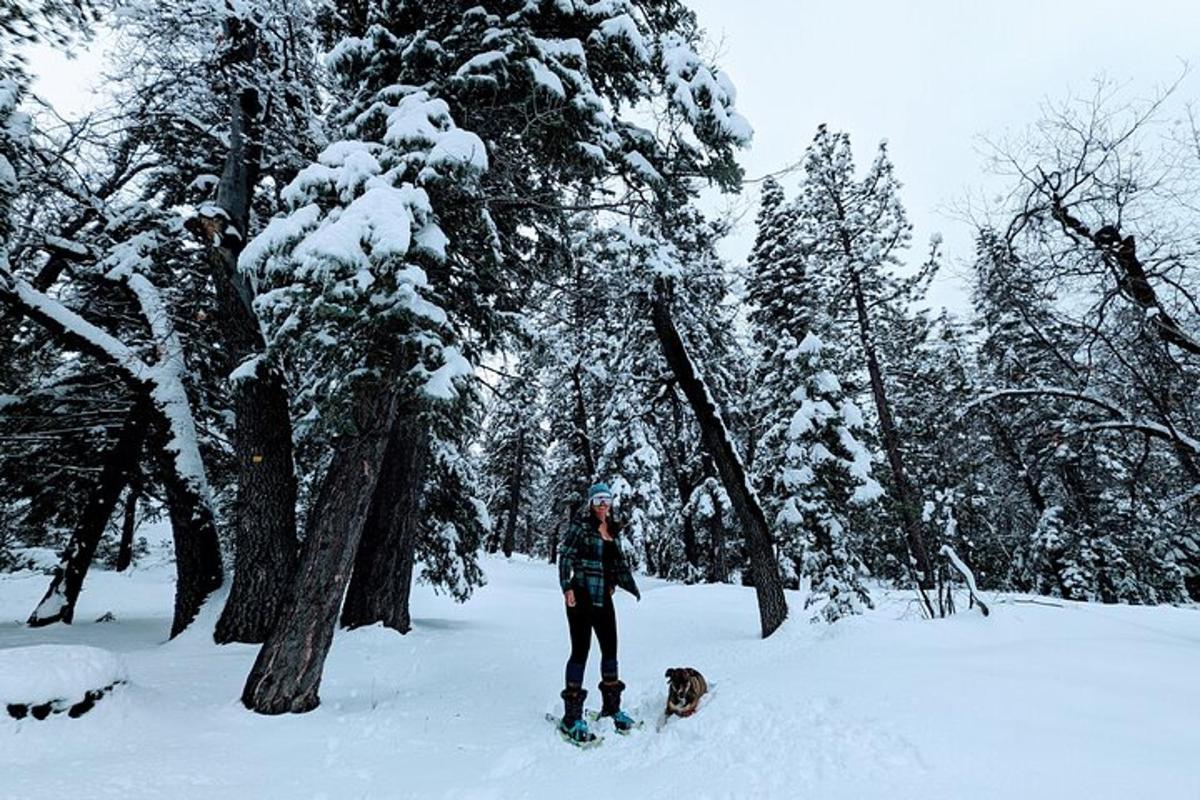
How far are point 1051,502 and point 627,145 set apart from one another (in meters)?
22.1

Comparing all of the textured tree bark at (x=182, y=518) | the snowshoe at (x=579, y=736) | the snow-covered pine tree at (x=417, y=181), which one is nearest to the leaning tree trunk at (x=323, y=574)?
the snow-covered pine tree at (x=417, y=181)

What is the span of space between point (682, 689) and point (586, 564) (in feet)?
4.19

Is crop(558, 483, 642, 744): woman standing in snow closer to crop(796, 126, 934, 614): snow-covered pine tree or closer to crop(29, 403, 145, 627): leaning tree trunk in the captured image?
crop(29, 403, 145, 627): leaning tree trunk

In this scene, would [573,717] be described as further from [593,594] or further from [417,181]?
[417,181]

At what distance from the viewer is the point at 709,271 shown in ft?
27.9

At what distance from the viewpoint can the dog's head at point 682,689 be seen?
15.0ft

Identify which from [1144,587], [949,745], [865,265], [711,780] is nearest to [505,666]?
[711,780]

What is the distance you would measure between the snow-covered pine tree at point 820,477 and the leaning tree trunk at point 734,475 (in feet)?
12.4

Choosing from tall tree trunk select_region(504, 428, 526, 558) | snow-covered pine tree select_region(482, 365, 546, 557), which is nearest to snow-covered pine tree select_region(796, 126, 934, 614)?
snow-covered pine tree select_region(482, 365, 546, 557)

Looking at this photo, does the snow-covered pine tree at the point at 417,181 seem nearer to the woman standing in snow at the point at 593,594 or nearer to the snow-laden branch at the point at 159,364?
the woman standing in snow at the point at 593,594

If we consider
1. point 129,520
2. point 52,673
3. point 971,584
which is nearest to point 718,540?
point 971,584

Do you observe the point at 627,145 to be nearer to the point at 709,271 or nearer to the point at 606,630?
the point at 709,271

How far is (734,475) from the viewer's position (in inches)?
327

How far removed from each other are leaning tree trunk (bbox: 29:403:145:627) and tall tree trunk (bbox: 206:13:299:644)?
2.51 metres
